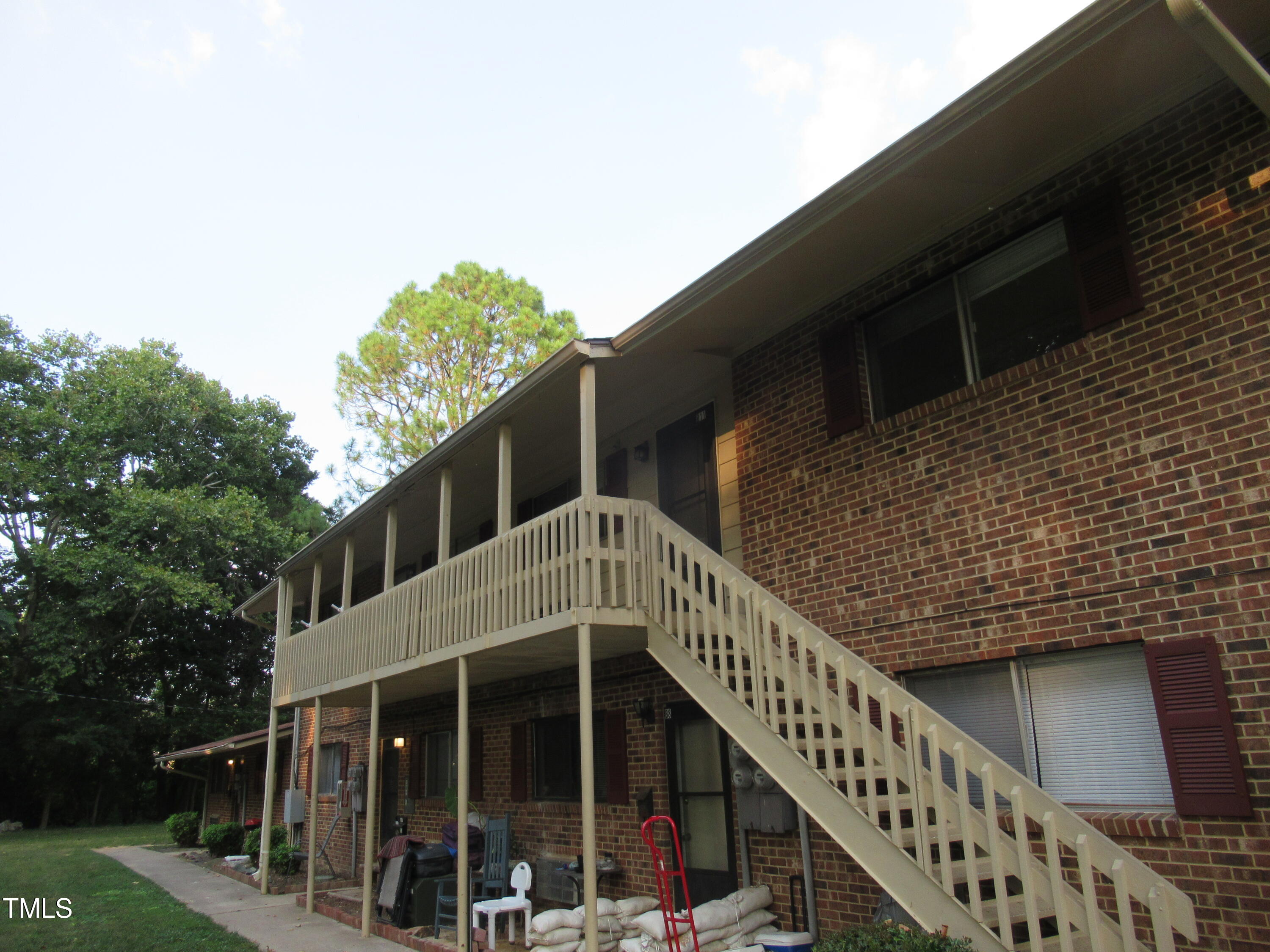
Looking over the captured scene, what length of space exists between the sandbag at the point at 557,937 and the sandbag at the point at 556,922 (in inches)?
0.7

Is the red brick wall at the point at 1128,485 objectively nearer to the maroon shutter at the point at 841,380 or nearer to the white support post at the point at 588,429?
the maroon shutter at the point at 841,380

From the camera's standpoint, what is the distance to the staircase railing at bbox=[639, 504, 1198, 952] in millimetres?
4293

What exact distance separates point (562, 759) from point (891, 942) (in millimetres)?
7369

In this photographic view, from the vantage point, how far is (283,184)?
40.6 meters

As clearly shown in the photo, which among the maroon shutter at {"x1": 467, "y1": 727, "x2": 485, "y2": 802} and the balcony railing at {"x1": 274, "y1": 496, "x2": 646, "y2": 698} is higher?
the balcony railing at {"x1": 274, "y1": 496, "x2": 646, "y2": 698}

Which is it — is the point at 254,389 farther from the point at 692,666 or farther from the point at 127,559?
the point at 692,666

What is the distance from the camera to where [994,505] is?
6418 mm

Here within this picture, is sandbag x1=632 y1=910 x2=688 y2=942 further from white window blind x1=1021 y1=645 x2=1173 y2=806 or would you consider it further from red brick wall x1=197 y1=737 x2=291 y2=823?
red brick wall x1=197 y1=737 x2=291 y2=823

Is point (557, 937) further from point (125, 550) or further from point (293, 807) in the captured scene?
point (125, 550)

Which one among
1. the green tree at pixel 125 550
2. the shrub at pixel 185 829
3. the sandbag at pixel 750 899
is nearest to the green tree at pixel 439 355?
the green tree at pixel 125 550

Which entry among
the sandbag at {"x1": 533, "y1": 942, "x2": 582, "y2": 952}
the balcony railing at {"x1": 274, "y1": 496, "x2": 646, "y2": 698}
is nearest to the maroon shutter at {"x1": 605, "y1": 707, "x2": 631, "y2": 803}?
the balcony railing at {"x1": 274, "y1": 496, "x2": 646, "y2": 698}

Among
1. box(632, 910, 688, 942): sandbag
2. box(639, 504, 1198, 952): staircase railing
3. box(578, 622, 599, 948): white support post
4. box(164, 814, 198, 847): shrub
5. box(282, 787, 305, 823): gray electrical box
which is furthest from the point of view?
box(164, 814, 198, 847): shrub

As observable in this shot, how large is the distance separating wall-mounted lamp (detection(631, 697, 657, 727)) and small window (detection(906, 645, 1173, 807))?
11.9 ft

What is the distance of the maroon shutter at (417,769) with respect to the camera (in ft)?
49.3
